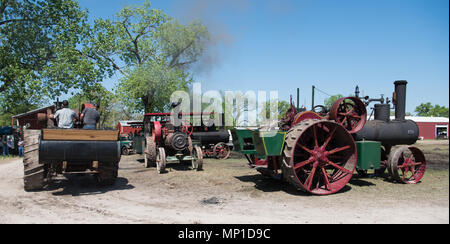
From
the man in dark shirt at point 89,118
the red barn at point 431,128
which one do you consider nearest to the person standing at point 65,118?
the man in dark shirt at point 89,118

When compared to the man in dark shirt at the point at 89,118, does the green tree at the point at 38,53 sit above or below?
above

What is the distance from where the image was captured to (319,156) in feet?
22.9

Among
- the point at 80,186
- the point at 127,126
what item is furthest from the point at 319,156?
the point at 127,126

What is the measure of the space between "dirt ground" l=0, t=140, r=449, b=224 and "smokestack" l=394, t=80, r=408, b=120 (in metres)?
1.93

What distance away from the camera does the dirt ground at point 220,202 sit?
511cm

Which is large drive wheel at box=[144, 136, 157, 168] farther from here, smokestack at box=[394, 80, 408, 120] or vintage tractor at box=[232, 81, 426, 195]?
smokestack at box=[394, 80, 408, 120]

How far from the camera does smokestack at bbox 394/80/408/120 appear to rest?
28.2 ft

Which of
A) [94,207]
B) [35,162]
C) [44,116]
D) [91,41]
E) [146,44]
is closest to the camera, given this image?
[94,207]

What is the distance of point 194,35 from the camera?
24047mm

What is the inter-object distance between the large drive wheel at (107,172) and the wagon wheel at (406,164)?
A: 6.92 metres

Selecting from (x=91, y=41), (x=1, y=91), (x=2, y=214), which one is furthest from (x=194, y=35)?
(x=2, y=214)

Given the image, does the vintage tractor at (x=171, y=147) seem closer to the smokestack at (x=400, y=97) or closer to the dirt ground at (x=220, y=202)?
the dirt ground at (x=220, y=202)

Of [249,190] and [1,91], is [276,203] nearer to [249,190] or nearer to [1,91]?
[249,190]

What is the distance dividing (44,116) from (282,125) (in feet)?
20.1
